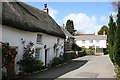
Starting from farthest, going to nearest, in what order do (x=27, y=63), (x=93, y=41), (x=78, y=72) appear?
(x=93, y=41) < (x=78, y=72) < (x=27, y=63)

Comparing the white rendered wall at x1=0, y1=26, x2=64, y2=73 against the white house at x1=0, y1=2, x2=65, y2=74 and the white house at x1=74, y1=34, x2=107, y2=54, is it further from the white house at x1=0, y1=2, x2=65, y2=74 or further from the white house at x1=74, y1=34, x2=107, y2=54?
the white house at x1=74, y1=34, x2=107, y2=54

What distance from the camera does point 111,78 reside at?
16.5 m

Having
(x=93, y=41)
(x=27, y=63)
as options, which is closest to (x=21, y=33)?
(x=27, y=63)

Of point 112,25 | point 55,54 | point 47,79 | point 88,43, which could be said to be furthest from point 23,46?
point 88,43

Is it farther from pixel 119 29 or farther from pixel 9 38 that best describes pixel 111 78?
pixel 9 38

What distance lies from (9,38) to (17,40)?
1.21 meters

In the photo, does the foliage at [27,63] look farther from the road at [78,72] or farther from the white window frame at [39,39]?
the white window frame at [39,39]

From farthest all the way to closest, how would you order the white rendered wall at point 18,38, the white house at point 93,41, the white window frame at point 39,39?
1. the white house at point 93,41
2. the white window frame at point 39,39
3. the white rendered wall at point 18,38

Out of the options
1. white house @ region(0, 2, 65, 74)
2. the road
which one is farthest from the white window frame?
the road

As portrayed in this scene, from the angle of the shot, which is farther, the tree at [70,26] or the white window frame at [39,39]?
the tree at [70,26]

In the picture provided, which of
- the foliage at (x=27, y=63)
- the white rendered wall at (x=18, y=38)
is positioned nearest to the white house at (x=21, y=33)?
the white rendered wall at (x=18, y=38)

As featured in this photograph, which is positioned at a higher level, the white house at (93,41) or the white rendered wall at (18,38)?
the white house at (93,41)

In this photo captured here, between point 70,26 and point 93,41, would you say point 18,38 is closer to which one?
point 93,41

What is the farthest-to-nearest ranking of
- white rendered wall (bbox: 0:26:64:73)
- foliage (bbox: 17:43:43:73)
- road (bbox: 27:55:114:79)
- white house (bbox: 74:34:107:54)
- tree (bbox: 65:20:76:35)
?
1. tree (bbox: 65:20:76:35)
2. white house (bbox: 74:34:107:54)
3. foliage (bbox: 17:43:43:73)
4. road (bbox: 27:55:114:79)
5. white rendered wall (bbox: 0:26:64:73)
